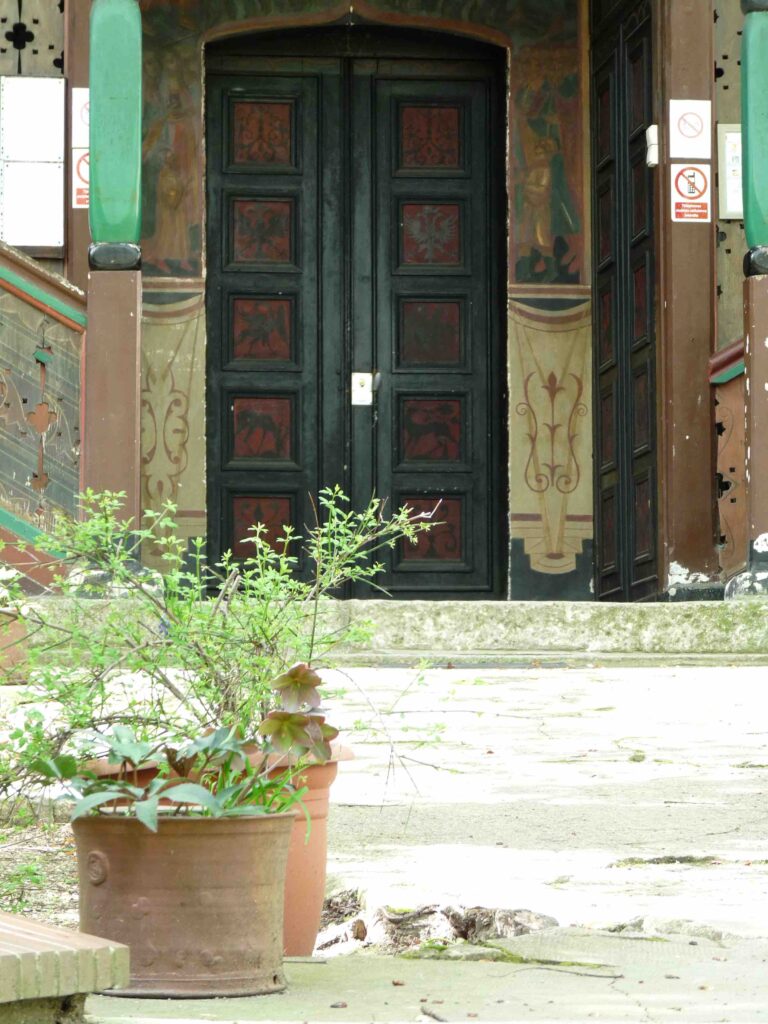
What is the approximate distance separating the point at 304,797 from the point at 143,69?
765cm

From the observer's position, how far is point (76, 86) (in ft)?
32.8

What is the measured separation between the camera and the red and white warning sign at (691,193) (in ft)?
31.6

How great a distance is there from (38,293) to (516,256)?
2952 mm

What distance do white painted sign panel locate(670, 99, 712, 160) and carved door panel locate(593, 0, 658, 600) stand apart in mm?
200

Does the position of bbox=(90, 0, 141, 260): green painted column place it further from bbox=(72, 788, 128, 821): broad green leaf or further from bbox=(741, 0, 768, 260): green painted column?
bbox=(72, 788, 128, 821): broad green leaf

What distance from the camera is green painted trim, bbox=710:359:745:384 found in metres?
9.02

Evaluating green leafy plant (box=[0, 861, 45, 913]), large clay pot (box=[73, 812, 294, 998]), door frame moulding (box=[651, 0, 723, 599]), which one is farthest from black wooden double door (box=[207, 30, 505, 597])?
large clay pot (box=[73, 812, 294, 998])

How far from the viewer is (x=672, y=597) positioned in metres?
9.28

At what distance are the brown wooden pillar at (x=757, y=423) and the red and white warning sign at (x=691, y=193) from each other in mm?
957

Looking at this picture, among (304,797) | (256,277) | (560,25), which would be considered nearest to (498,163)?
(560,25)

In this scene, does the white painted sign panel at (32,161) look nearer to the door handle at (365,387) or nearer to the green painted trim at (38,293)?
the green painted trim at (38,293)

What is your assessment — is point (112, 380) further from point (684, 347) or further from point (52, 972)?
point (52, 972)

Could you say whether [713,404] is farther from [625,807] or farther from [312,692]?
[312,692]

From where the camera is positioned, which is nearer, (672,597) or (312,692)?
(312,692)
